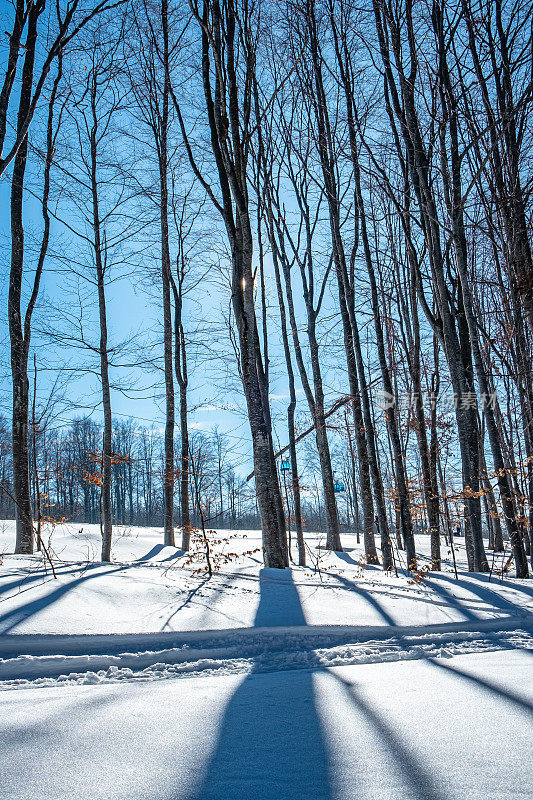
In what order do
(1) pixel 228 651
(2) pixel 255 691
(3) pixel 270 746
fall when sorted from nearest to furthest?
1. (3) pixel 270 746
2. (2) pixel 255 691
3. (1) pixel 228 651

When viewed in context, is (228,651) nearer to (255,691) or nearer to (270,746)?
(255,691)

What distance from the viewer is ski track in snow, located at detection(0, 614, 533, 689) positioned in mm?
2482

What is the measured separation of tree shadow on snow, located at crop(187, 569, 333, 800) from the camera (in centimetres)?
124

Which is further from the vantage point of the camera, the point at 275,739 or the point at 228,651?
the point at 228,651

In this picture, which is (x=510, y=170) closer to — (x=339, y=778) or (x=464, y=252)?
(x=464, y=252)

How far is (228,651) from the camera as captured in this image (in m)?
2.89

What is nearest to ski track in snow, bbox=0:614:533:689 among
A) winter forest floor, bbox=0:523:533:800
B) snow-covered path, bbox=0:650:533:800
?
winter forest floor, bbox=0:523:533:800

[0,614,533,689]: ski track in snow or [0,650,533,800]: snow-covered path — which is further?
[0,614,533,689]: ski track in snow

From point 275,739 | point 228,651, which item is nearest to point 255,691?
point 275,739

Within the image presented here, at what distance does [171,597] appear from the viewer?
3.82 meters

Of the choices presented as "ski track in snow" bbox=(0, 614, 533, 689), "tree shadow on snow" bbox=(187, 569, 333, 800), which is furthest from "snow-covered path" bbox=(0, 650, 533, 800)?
"ski track in snow" bbox=(0, 614, 533, 689)

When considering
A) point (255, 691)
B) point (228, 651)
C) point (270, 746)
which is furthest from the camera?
point (228, 651)

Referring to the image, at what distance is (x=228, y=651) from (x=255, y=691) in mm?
848

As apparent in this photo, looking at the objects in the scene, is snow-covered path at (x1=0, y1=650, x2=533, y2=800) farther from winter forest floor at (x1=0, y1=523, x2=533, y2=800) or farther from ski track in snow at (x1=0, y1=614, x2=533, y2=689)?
ski track in snow at (x1=0, y1=614, x2=533, y2=689)
